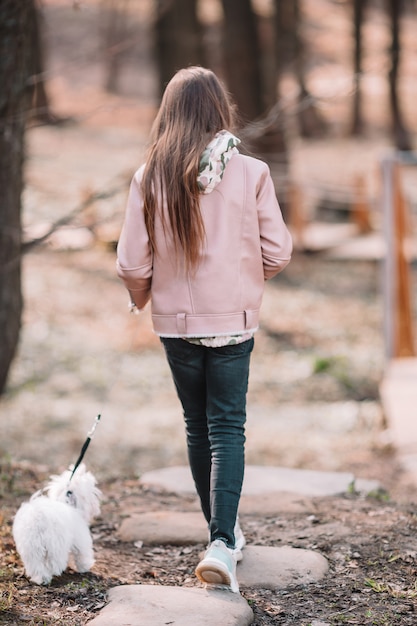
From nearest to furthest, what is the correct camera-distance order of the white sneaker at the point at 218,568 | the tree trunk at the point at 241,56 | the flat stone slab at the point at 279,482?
the white sneaker at the point at 218,568 → the flat stone slab at the point at 279,482 → the tree trunk at the point at 241,56

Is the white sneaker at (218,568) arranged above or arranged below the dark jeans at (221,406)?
below

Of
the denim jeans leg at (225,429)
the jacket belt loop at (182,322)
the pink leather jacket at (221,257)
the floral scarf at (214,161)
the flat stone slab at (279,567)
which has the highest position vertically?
the floral scarf at (214,161)

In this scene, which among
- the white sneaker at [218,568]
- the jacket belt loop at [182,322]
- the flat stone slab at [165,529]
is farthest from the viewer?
the flat stone slab at [165,529]

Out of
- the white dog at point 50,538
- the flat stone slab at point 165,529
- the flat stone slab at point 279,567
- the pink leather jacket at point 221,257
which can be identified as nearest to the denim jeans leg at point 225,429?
the pink leather jacket at point 221,257

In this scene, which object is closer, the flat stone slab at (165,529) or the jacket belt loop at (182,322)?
the jacket belt loop at (182,322)

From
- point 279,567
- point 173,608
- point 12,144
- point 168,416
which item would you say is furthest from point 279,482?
point 168,416

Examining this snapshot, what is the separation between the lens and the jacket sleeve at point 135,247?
2682mm

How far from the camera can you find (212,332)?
2658 millimetres

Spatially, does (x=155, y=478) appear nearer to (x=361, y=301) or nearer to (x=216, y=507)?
(x=216, y=507)

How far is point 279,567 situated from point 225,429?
519 millimetres

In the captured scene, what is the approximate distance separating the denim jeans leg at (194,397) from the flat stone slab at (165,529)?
0.33 meters

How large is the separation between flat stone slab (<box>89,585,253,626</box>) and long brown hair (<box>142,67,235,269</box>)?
0.97 metres

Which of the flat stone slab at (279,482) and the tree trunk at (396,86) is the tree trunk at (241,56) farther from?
the flat stone slab at (279,482)

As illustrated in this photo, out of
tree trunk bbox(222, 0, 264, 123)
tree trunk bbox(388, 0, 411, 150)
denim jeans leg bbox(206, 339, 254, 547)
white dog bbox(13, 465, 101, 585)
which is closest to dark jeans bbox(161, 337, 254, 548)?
denim jeans leg bbox(206, 339, 254, 547)
